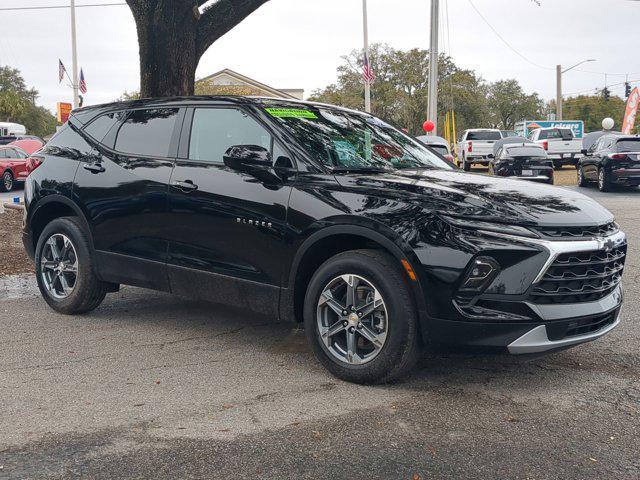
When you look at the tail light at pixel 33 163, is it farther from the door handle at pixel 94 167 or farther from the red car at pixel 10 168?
the red car at pixel 10 168

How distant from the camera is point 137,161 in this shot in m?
5.80

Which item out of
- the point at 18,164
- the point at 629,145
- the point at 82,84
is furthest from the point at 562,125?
the point at 18,164

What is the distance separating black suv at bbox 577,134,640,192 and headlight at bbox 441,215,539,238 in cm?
1716

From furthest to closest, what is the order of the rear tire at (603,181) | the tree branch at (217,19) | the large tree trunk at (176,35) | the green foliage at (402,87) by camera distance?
the green foliage at (402,87)
the rear tire at (603,181)
the tree branch at (217,19)
the large tree trunk at (176,35)

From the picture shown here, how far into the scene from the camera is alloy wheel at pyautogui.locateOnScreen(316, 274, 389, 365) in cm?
436

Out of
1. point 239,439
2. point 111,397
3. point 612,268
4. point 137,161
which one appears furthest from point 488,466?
point 137,161

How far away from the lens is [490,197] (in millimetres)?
4316

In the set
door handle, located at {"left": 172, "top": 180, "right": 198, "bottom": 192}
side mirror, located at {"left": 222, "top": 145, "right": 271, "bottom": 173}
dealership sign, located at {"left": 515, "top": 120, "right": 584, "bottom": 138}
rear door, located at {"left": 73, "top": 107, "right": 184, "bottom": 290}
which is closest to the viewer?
side mirror, located at {"left": 222, "top": 145, "right": 271, "bottom": 173}

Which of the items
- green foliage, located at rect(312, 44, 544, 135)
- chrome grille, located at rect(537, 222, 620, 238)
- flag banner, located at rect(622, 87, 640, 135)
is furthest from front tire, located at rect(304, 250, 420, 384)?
green foliage, located at rect(312, 44, 544, 135)

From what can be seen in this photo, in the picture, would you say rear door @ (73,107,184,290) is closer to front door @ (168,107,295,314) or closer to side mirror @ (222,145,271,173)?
front door @ (168,107,295,314)

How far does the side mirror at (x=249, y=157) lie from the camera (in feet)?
15.8

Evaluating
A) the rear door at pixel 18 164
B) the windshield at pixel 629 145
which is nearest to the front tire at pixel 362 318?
the windshield at pixel 629 145

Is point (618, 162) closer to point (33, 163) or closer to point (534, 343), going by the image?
point (33, 163)

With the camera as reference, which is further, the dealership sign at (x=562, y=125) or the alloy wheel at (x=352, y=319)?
the dealership sign at (x=562, y=125)
